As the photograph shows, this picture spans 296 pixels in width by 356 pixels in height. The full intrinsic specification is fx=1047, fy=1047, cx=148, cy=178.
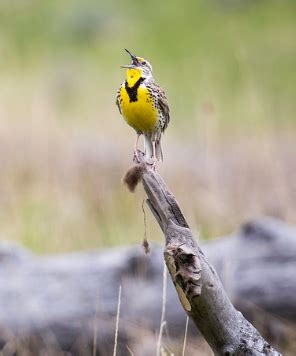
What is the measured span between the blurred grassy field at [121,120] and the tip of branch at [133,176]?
89.0 inches

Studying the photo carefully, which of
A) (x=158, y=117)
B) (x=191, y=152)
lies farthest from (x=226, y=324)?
(x=191, y=152)

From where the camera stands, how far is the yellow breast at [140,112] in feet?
11.5

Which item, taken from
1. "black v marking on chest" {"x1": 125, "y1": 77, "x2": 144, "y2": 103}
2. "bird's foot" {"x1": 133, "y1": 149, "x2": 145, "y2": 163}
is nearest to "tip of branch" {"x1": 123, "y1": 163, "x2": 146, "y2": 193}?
"bird's foot" {"x1": 133, "y1": 149, "x2": 145, "y2": 163}

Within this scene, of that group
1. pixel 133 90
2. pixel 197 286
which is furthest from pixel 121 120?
pixel 197 286

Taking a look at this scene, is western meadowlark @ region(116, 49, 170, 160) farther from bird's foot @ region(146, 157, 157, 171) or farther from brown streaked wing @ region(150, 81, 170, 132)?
bird's foot @ region(146, 157, 157, 171)

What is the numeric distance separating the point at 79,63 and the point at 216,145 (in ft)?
22.4

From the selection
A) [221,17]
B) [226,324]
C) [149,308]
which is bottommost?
[149,308]

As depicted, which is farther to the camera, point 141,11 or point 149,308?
point 141,11

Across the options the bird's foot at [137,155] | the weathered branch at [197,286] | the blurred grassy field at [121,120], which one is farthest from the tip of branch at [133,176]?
the blurred grassy field at [121,120]

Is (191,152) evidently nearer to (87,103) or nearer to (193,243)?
(87,103)

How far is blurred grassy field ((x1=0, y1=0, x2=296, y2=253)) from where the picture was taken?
8.08 meters

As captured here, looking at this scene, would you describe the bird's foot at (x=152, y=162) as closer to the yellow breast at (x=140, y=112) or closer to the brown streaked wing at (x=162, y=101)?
the yellow breast at (x=140, y=112)

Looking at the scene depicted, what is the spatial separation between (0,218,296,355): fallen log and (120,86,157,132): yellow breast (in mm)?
1929

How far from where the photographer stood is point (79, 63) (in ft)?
62.0
